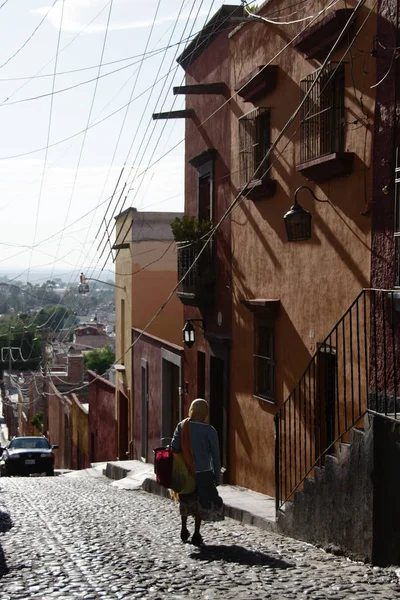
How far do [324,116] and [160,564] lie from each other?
5.74 metres

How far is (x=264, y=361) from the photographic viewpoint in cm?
1390

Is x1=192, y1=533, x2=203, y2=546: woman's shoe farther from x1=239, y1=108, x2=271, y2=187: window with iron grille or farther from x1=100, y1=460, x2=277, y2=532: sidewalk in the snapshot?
x1=239, y1=108, x2=271, y2=187: window with iron grille

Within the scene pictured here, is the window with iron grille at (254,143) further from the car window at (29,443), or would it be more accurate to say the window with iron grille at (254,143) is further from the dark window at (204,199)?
the car window at (29,443)

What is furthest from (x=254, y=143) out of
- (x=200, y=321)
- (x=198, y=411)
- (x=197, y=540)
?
(x=197, y=540)

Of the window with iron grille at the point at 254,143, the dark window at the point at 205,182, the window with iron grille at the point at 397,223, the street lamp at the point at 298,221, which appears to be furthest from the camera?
the dark window at the point at 205,182

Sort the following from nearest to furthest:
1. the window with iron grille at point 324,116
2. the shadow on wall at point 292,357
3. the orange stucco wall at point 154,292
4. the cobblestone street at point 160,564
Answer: the cobblestone street at point 160,564 < the window with iron grille at point 324,116 < the shadow on wall at point 292,357 < the orange stucco wall at point 154,292

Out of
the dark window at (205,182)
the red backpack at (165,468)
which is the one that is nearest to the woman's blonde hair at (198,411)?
the red backpack at (165,468)

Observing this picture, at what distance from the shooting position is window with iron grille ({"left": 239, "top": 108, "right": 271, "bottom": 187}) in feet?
45.3

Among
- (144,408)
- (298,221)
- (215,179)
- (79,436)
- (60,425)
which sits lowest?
(60,425)

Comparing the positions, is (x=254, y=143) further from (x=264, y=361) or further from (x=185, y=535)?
(x=185, y=535)

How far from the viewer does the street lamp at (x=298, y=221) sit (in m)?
11.3

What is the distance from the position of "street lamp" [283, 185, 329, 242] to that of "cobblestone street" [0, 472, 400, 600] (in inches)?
143

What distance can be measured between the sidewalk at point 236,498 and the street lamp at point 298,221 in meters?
3.42

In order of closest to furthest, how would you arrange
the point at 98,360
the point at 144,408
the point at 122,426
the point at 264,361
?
the point at 264,361, the point at 144,408, the point at 122,426, the point at 98,360
